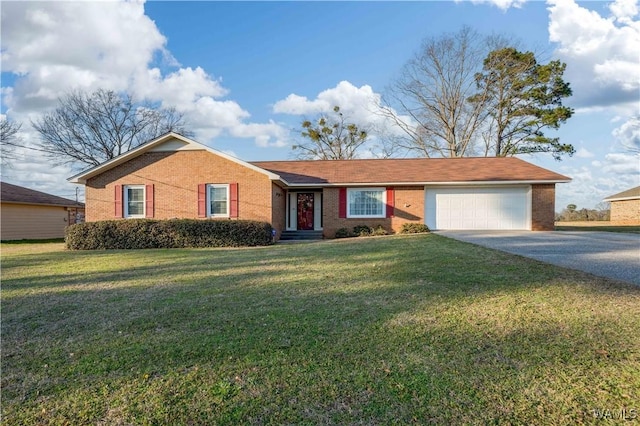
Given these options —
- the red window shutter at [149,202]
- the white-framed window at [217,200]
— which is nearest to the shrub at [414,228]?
the white-framed window at [217,200]

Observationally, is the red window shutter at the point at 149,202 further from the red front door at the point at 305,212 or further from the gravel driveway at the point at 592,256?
the gravel driveway at the point at 592,256

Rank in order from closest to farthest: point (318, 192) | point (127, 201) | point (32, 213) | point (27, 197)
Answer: point (127, 201) → point (318, 192) → point (27, 197) → point (32, 213)

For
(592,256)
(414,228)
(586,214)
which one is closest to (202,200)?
(414,228)

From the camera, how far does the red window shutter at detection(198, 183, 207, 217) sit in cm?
1603

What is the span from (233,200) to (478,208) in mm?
11485

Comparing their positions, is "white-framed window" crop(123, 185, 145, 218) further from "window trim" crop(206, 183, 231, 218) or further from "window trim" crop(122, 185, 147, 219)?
"window trim" crop(206, 183, 231, 218)

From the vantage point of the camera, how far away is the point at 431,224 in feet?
57.3

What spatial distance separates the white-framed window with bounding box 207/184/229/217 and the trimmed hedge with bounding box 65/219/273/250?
1656 millimetres

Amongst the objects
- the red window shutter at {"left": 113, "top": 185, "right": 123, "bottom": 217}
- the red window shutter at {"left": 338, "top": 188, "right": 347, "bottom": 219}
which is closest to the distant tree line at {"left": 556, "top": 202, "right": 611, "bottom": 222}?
the red window shutter at {"left": 338, "top": 188, "right": 347, "bottom": 219}

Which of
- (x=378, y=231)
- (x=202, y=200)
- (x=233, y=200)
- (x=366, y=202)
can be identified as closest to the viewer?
(x=233, y=200)

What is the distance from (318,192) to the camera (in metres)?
18.8

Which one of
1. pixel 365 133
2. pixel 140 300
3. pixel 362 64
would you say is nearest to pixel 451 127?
pixel 365 133

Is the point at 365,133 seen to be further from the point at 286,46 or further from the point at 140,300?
the point at 140,300

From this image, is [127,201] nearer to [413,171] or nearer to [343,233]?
[343,233]
